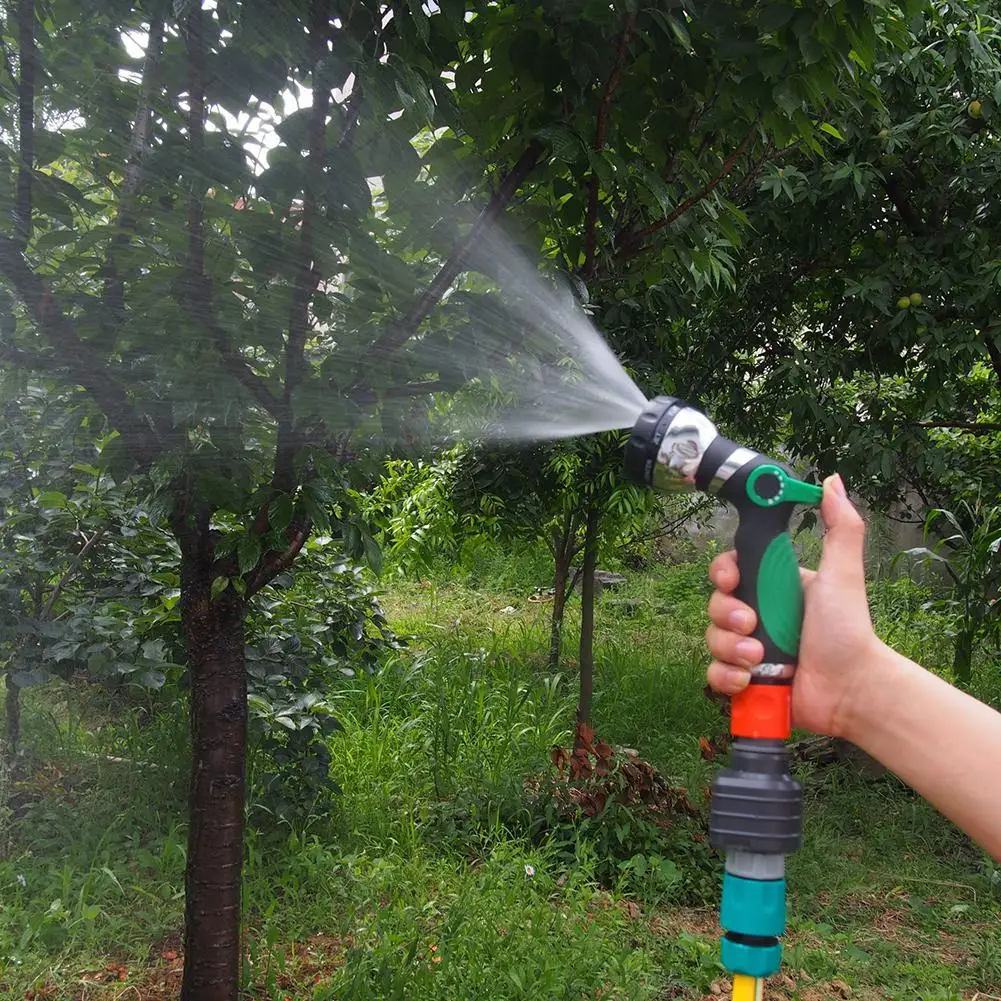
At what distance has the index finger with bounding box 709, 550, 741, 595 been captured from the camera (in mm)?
1174

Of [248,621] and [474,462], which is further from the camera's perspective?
[474,462]

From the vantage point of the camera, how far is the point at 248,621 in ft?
8.76

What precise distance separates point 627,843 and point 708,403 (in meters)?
1.96

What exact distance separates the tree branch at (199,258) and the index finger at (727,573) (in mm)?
787


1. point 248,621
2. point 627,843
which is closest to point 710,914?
point 627,843

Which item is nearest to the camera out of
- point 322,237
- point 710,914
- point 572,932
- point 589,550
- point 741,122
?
point 322,237

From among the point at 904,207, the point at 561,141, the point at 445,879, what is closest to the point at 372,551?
the point at 561,141

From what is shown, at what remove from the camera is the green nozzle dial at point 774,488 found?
1152 millimetres

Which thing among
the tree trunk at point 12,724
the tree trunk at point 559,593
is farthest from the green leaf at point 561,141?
the tree trunk at point 559,593

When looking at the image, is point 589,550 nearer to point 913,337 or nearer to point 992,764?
point 913,337

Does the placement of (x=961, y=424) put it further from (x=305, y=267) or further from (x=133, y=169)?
(x=133, y=169)

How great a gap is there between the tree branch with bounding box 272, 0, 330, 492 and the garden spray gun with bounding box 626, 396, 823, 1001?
24.0 inches

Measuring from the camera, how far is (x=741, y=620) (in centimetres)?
115

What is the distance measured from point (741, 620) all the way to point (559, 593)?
3778 millimetres
